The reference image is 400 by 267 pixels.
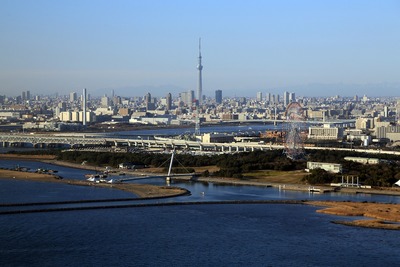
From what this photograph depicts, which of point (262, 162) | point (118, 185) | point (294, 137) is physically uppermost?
point (294, 137)

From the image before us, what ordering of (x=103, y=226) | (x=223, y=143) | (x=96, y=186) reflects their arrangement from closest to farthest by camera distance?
(x=103, y=226)
(x=96, y=186)
(x=223, y=143)

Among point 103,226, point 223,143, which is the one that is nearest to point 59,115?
point 223,143

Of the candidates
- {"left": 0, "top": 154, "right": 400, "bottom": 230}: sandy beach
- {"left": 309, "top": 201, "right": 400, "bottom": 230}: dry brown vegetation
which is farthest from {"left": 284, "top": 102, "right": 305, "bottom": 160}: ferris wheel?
{"left": 309, "top": 201, "right": 400, "bottom": 230}: dry brown vegetation

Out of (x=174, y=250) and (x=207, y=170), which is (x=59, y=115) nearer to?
(x=207, y=170)

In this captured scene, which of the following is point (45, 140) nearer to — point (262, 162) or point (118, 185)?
point (262, 162)

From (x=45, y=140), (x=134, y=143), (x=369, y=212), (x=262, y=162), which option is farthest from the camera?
(x=45, y=140)

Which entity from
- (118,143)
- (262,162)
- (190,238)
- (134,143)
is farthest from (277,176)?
(118,143)

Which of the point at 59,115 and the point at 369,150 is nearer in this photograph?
the point at 369,150
